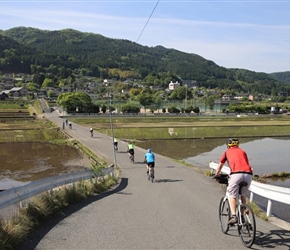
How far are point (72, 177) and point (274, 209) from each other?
6.23 m

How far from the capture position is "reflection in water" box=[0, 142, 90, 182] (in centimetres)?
2025

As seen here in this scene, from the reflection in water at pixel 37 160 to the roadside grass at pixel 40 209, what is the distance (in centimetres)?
873

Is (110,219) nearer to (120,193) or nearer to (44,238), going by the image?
(44,238)

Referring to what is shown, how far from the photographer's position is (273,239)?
605cm

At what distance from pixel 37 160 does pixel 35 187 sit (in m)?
17.8

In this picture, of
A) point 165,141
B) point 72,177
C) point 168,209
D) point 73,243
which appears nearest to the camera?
point 73,243

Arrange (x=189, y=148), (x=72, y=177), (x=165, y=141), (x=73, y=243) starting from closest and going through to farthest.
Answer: (x=73, y=243)
(x=72, y=177)
(x=189, y=148)
(x=165, y=141)

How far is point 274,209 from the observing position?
11328mm

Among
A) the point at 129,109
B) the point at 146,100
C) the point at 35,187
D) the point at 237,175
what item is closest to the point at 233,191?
the point at 237,175

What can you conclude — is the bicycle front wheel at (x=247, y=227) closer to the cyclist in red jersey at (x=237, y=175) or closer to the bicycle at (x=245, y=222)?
the bicycle at (x=245, y=222)

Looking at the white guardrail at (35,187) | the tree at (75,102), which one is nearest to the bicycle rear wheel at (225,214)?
the white guardrail at (35,187)

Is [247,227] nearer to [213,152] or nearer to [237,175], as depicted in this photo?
[237,175]

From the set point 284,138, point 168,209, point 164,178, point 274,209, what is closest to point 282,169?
point 164,178

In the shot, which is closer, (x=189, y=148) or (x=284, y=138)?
(x=189, y=148)
